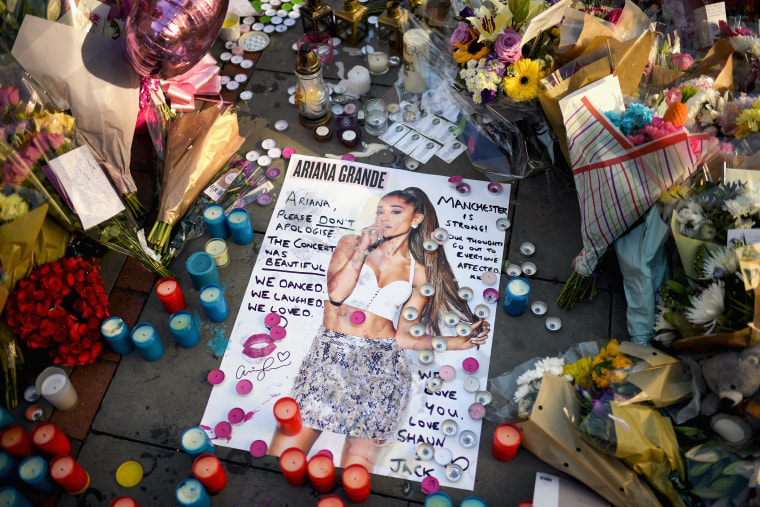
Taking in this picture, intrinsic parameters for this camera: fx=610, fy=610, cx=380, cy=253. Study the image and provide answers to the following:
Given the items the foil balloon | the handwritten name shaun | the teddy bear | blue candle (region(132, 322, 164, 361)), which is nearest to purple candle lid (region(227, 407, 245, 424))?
blue candle (region(132, 322, 164, 361))

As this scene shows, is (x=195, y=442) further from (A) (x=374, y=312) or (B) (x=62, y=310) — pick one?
(A) (x=374, y=312)

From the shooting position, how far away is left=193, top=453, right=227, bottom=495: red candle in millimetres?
2088

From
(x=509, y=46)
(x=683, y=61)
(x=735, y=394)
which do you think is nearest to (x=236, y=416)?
(x=735, y=394)

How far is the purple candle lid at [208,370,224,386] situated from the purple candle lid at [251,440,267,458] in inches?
11.6

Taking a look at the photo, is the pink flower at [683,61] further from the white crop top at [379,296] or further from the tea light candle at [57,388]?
the tea light candle at [57,388]

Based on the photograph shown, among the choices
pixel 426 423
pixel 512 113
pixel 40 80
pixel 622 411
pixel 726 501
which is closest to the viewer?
pixel 726 501

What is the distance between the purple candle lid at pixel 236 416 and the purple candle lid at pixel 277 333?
328 mm

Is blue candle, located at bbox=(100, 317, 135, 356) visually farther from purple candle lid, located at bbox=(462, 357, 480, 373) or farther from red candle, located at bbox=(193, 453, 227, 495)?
purple candle lid, located at bbox=(462, 357, 480, 373)

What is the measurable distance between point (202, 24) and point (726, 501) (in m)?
2.56

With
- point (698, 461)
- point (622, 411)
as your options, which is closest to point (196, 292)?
point (622, 411)

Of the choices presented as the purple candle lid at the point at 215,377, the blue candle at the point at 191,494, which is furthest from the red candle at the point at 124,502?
the purple candle lid at the point at 215,377

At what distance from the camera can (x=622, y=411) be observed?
6.42ft

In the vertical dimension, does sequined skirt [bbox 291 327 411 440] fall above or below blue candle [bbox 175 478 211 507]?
above

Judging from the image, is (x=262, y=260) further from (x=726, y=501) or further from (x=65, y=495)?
(x=726, y=501)
